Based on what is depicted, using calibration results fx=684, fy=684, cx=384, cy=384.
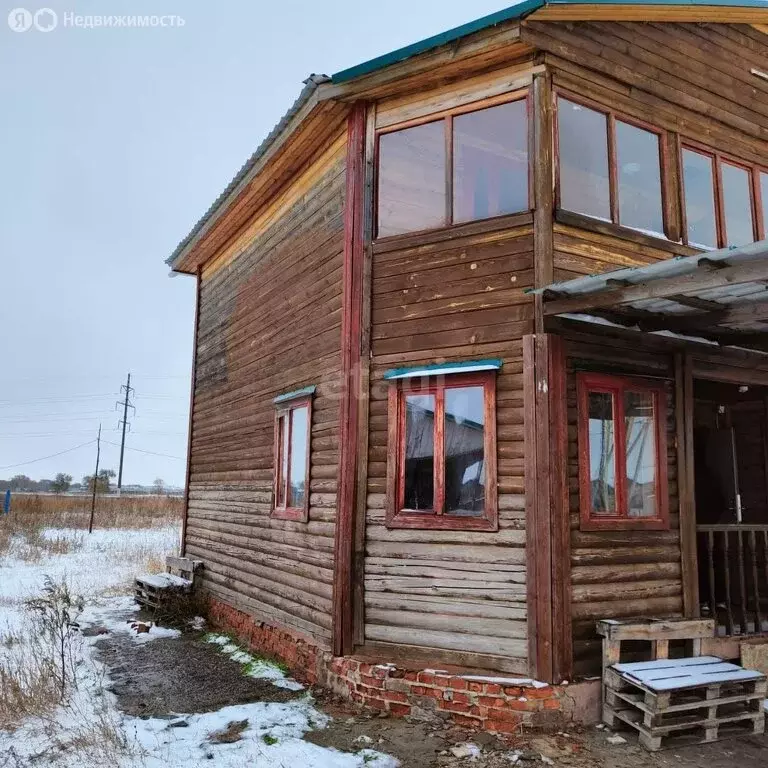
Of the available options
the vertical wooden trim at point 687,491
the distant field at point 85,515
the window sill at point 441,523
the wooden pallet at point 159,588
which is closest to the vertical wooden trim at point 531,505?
the window sill at point 441,523

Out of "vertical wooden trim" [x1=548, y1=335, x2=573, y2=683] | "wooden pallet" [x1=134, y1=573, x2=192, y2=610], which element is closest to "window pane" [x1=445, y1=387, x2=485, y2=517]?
"vertical wooden trim" [x1=548, y1=335, x2=573, y2=683]

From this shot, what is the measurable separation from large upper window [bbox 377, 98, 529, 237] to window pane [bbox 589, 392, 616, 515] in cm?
211

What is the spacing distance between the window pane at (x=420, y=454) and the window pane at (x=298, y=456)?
1.67 m

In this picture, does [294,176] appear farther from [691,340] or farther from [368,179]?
[691,340]

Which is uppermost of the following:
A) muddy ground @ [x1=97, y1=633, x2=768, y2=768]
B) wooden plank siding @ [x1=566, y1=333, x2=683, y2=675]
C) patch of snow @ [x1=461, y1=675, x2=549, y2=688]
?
wooden plank siding @ [x1=566, y1=333, x2=683, y2=675]

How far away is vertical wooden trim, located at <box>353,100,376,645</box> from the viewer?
22.9 ft

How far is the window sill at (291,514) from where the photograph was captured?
7.99 m

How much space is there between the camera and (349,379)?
7293 mm

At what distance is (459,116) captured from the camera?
23.9 feet

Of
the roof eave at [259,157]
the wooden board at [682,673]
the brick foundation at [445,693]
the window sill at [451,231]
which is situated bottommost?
the brick foundation at [445,693]

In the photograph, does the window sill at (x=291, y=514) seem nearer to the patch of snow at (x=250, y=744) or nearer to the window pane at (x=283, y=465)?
the window pane at (x=283, y=465)

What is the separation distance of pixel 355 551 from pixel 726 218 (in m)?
5.88

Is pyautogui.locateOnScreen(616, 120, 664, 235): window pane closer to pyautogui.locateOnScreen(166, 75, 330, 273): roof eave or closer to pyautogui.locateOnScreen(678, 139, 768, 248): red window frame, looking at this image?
pyautogui.locateOnScreen(678, 139, 768, 248): red window frame

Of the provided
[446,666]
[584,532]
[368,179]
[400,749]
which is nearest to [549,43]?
[368,179]
